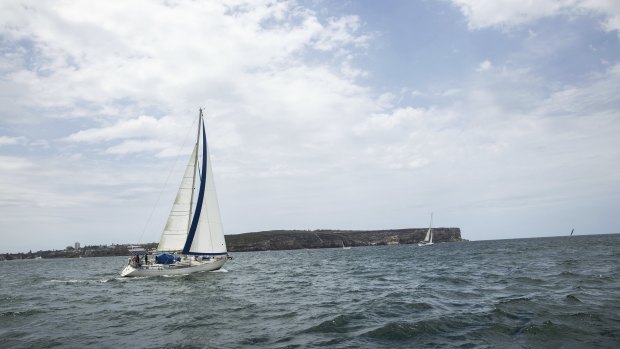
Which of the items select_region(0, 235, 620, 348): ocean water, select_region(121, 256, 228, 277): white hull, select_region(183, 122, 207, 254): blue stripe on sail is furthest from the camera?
select_region(183, 122, 207, 254): blue stripe on sail

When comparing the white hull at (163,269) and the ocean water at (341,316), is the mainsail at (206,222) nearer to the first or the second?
the white hull at (163,269)

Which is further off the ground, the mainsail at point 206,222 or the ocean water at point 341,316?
the mainsail at point 206,222

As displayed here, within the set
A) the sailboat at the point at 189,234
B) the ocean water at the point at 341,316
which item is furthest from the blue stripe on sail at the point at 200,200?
the ocean water at the point at 341,316

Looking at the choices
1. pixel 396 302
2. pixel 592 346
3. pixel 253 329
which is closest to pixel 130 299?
pixel 253 329

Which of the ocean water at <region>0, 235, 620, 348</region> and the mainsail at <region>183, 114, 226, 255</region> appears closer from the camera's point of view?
the ocean water at <region>0, 235, 620, 348</region>

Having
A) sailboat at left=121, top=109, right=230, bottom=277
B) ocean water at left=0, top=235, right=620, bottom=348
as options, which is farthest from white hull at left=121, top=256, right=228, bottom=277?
ocean water at left=0, top=235, right=620, bottom=348

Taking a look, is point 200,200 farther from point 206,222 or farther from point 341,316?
point 341,316

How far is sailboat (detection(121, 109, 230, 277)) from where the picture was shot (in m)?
42.8

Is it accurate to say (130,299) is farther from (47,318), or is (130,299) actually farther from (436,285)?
(436,285)

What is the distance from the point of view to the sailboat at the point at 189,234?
140 ft

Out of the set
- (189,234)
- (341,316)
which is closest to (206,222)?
(189,234)

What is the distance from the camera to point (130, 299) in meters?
27.8

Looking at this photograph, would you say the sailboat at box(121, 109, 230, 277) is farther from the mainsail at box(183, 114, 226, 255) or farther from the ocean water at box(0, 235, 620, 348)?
the ocean water at box(0, 235, 620, 348)

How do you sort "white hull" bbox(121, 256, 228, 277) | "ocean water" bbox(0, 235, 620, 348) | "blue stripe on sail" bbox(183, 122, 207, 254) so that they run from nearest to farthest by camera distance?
1. "ocean water" bbox(0, 235, 620, 348)
2. "white hull" bbox(121, 256, 228, 277)
3. "blue stripe on sail" bbox(183, 122, 207, 254)
